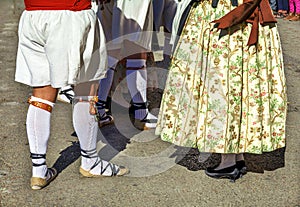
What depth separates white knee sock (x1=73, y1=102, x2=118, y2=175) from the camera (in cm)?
371

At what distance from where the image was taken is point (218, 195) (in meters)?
3.72

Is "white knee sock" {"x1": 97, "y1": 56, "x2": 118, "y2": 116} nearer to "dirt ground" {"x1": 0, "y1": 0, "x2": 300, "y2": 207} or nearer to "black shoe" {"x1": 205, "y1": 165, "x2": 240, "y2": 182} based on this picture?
"dirt ground" {"x1": 0, "y1": 0, "x2": 300, "y2": 207}

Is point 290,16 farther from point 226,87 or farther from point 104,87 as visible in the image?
point 226,87

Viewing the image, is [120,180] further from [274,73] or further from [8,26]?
[8,26]

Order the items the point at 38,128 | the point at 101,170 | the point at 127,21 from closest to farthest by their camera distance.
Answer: the point at 38,128 < the point at 101,170 < the point at 127,21

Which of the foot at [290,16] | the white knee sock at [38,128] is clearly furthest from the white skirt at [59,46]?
the foot at [290,16]

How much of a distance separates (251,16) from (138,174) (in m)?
1.19

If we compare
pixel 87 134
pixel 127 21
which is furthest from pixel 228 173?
pixel 127 21

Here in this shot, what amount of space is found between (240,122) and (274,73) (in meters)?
0.35

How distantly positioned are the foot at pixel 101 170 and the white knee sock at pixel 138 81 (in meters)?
0.93

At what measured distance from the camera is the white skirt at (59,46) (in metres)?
3.41

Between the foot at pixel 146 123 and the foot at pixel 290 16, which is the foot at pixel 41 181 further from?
the foot at pixel 290 16

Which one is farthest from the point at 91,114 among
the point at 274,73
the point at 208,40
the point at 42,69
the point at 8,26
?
the point at 8,26

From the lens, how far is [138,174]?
13.1 feet
